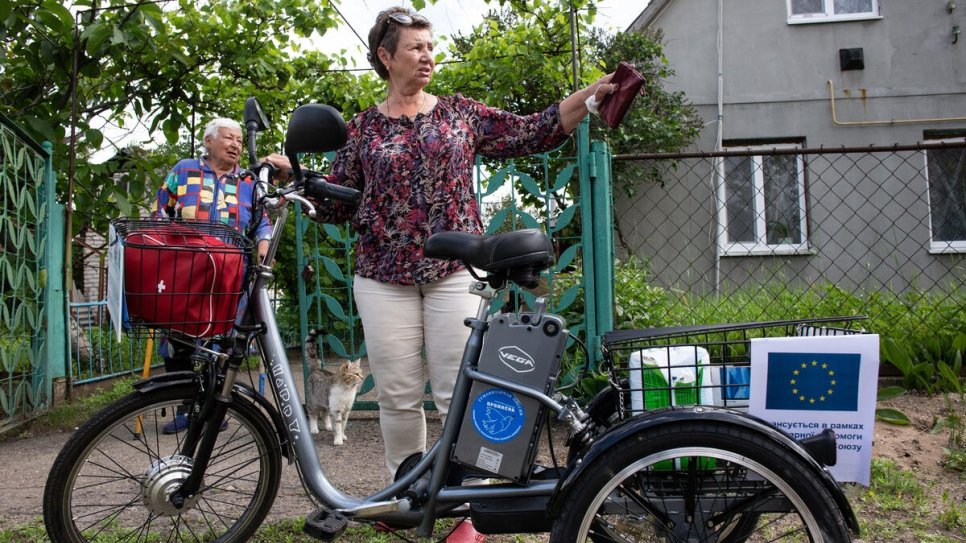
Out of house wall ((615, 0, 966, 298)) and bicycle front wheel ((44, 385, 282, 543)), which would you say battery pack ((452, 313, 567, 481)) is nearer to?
bicycle front wheel ((44, 385, 282, 543))

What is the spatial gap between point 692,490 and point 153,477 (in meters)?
1.60

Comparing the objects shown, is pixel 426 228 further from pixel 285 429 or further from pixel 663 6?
pixel 663 6

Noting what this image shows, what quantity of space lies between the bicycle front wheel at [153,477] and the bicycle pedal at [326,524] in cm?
37

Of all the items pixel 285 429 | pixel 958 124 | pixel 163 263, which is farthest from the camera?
pixel 958 124

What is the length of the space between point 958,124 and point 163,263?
9736mm

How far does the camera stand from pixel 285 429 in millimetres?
2168

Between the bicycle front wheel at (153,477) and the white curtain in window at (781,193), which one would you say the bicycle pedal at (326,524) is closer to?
the bicycle front wheel at (153,477)

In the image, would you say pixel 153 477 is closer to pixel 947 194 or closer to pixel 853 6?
pixel 947 194

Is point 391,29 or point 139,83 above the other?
point 139,83

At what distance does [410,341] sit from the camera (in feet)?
7.36

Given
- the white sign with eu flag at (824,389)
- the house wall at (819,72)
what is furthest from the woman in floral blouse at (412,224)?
the house wall at (819,72)

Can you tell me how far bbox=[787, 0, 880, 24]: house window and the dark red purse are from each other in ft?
26.3

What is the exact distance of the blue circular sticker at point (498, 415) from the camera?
1747 millimetres

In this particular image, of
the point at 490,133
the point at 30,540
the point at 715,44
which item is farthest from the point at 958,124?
the point at 30,540
